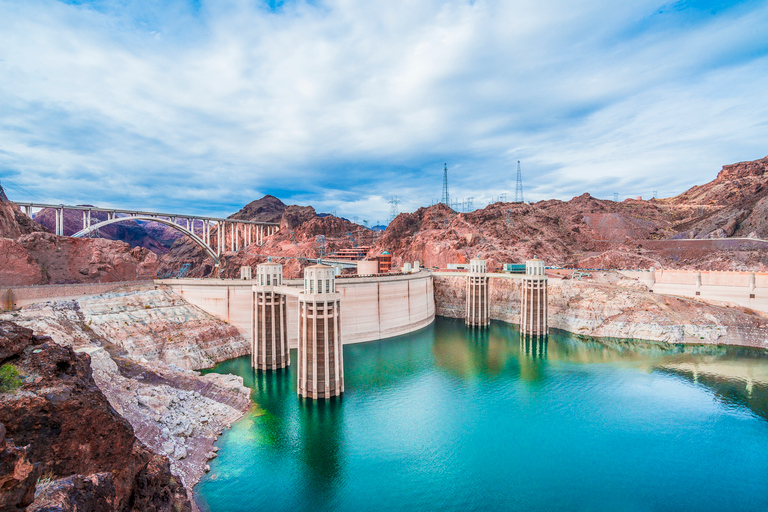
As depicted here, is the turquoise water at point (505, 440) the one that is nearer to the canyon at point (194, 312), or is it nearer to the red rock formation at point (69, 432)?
the canyon at point (194, 312)

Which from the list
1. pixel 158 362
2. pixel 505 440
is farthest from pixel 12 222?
pixel 505 440

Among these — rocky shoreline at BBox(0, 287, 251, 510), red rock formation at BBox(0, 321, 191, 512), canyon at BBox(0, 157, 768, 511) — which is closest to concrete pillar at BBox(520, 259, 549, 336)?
canyon at BBox(0, 157, 768, 511)

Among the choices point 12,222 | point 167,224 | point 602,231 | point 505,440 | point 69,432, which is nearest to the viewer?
point 69,432

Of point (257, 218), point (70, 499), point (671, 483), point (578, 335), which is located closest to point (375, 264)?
point (578, 335)

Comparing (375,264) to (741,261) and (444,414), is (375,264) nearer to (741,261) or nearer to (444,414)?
(444,414)

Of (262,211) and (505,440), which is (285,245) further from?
(505,440)

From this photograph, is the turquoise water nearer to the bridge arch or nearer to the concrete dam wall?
the concrete dam wall
